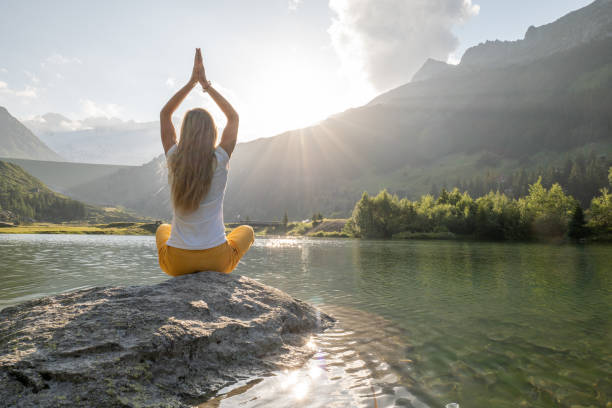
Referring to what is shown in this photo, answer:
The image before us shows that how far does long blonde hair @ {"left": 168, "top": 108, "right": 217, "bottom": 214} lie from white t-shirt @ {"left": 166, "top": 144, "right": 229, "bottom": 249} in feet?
0.40

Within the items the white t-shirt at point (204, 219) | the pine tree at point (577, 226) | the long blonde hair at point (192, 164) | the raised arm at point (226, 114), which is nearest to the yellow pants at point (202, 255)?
the white t-shirt at point (204, 219)

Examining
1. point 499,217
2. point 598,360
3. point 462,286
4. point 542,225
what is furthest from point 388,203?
point 598,360

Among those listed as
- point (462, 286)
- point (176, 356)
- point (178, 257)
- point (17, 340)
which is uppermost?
point (178, 257)

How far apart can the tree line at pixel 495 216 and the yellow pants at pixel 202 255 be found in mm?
80637

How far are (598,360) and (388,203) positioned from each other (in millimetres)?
89249

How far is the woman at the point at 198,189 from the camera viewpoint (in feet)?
17.4

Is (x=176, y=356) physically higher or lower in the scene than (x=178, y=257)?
lower

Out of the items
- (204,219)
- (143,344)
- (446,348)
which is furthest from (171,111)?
(446,348)

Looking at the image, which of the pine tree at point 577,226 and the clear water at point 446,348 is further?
the pine tree at point 577,226

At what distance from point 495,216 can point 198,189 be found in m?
85.7

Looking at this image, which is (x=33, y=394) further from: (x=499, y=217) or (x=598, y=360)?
(x=499, y=217)

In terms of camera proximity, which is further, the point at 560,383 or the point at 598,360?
the point at 598,360

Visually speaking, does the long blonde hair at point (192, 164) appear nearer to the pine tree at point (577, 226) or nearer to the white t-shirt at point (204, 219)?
the white t-shirt at point (204, 219)

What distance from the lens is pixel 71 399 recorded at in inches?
125
